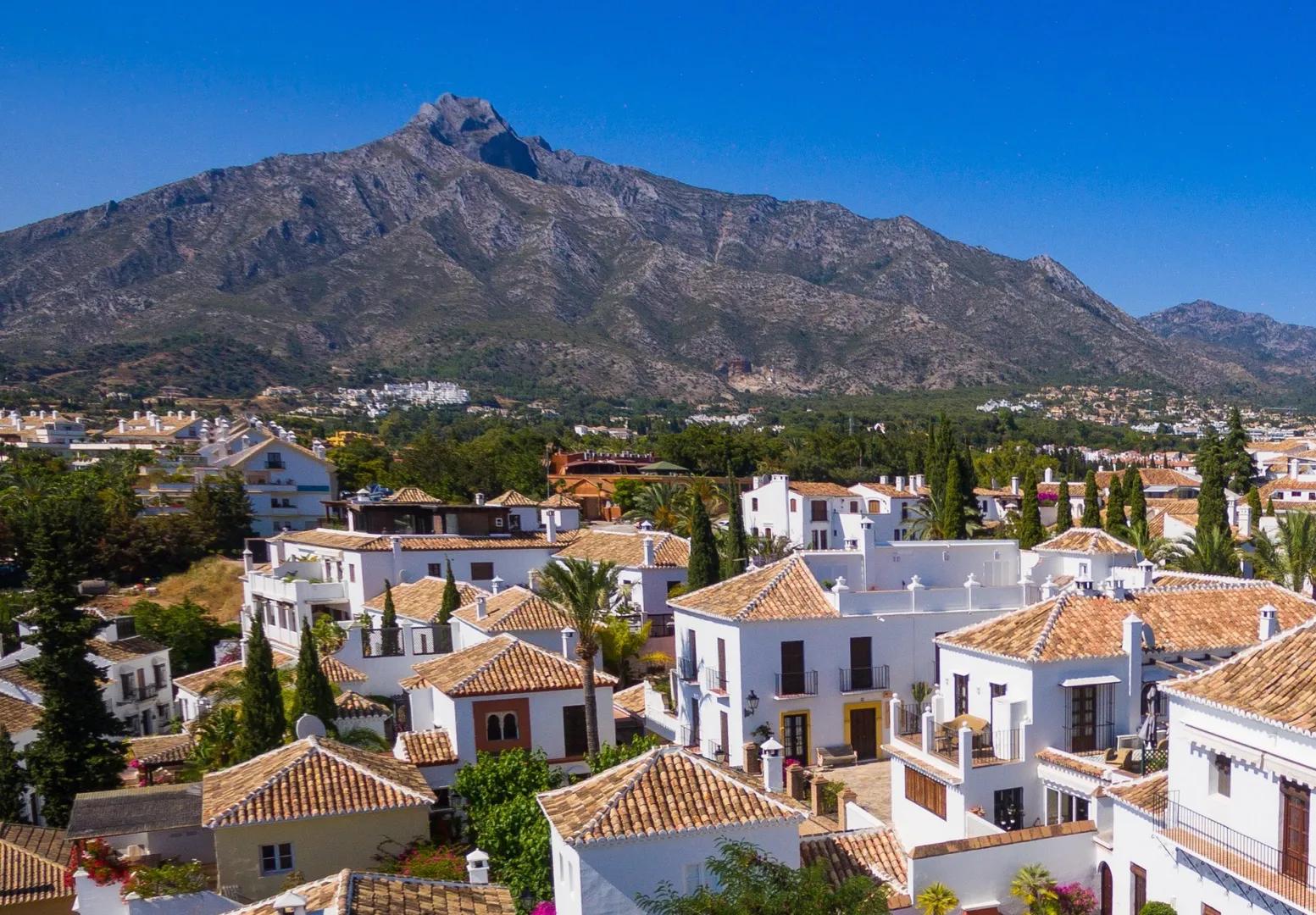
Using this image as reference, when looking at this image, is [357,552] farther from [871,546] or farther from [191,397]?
[191,397]

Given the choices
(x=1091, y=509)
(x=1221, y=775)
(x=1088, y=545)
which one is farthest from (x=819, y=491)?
(x=1221, y=775)

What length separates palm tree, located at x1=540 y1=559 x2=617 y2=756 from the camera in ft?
85.2

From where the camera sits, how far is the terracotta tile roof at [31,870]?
21250 millimetres

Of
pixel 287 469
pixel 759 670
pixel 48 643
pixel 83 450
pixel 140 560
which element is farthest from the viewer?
pixel 83 450

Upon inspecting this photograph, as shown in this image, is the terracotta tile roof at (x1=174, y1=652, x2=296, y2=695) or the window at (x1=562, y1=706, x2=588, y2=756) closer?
the window at (x1=562, y1=706, x2=588, y2=756)

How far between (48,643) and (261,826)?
15499mm

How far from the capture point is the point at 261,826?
1928cm

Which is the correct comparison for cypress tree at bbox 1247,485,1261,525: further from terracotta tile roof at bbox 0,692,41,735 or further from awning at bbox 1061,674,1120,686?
terracotta tile roof at bbox 0,692,41,735

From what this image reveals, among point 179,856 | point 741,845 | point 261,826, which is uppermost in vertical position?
point 741,845

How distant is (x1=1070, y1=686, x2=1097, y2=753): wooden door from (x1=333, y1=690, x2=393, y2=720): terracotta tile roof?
1907cm

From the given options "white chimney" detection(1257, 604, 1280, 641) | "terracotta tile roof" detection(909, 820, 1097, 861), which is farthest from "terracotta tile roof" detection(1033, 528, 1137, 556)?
"terracotta tile roof" detection(909, 820, 1097, 861)

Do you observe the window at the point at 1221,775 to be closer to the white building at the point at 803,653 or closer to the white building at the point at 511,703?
the white building at the point at 803,653

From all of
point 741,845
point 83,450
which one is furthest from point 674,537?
point 83,450

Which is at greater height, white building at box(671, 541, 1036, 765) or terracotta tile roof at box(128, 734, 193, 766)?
white building at box(671, 541, 1036, 765)
